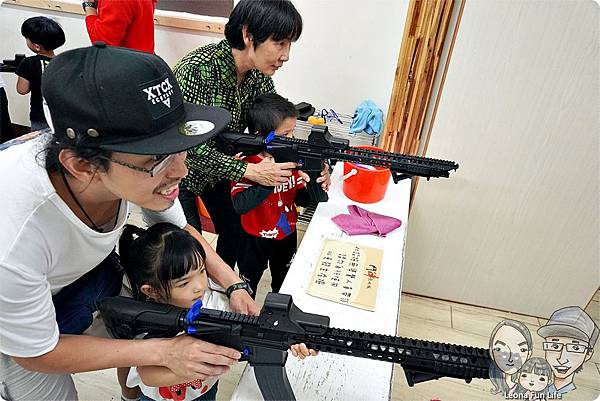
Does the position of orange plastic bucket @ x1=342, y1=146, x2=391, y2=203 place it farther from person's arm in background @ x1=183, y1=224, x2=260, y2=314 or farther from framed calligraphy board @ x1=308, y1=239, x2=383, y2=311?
person's arm in background @ x1=183, y1=224, x2=260, y2=314

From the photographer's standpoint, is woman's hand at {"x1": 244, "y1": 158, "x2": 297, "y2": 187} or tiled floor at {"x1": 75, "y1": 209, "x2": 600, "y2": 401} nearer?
woman's hand at {"x1": 244, "y1": 158, "x2": 297, "y2": 187}

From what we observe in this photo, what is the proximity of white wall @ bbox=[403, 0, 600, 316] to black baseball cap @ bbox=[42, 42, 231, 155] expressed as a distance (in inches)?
47.5

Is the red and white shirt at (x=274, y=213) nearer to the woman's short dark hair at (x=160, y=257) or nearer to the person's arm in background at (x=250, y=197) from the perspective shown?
the person's arm in background at (x=250, y=197)

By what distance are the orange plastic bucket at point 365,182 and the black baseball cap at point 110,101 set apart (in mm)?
908

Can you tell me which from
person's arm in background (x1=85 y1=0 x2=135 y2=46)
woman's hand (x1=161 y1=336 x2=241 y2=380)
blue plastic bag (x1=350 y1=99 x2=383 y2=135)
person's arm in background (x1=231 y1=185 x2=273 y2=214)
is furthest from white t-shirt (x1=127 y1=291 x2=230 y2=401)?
person's arm in background (x1=85 y1=0 x2=135 y2=46)

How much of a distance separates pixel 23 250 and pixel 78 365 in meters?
0.27

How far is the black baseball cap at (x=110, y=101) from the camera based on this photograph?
67 cm

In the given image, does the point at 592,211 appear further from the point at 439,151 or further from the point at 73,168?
the point at 73,168

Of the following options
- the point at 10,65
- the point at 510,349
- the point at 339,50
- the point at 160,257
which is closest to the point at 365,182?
the point at 160,257

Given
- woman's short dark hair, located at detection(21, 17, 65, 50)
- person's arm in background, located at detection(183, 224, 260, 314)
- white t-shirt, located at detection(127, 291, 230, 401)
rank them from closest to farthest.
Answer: white t-shirt, located at detection(127, 291, 230, 401)
person's arm in background, located at detection(183, 224, 260, 314)
woman's short dark hair, located at detection(21, 17, 65, 50)

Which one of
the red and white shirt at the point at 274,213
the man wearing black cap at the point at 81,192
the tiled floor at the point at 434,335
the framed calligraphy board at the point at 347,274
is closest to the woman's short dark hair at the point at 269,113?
the red and white shirt at the point at 274,213

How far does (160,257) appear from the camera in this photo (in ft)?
3.26

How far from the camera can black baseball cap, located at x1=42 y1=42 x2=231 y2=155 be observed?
2.21 ft

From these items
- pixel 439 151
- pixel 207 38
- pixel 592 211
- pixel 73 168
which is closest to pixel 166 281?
pixel 73 168
